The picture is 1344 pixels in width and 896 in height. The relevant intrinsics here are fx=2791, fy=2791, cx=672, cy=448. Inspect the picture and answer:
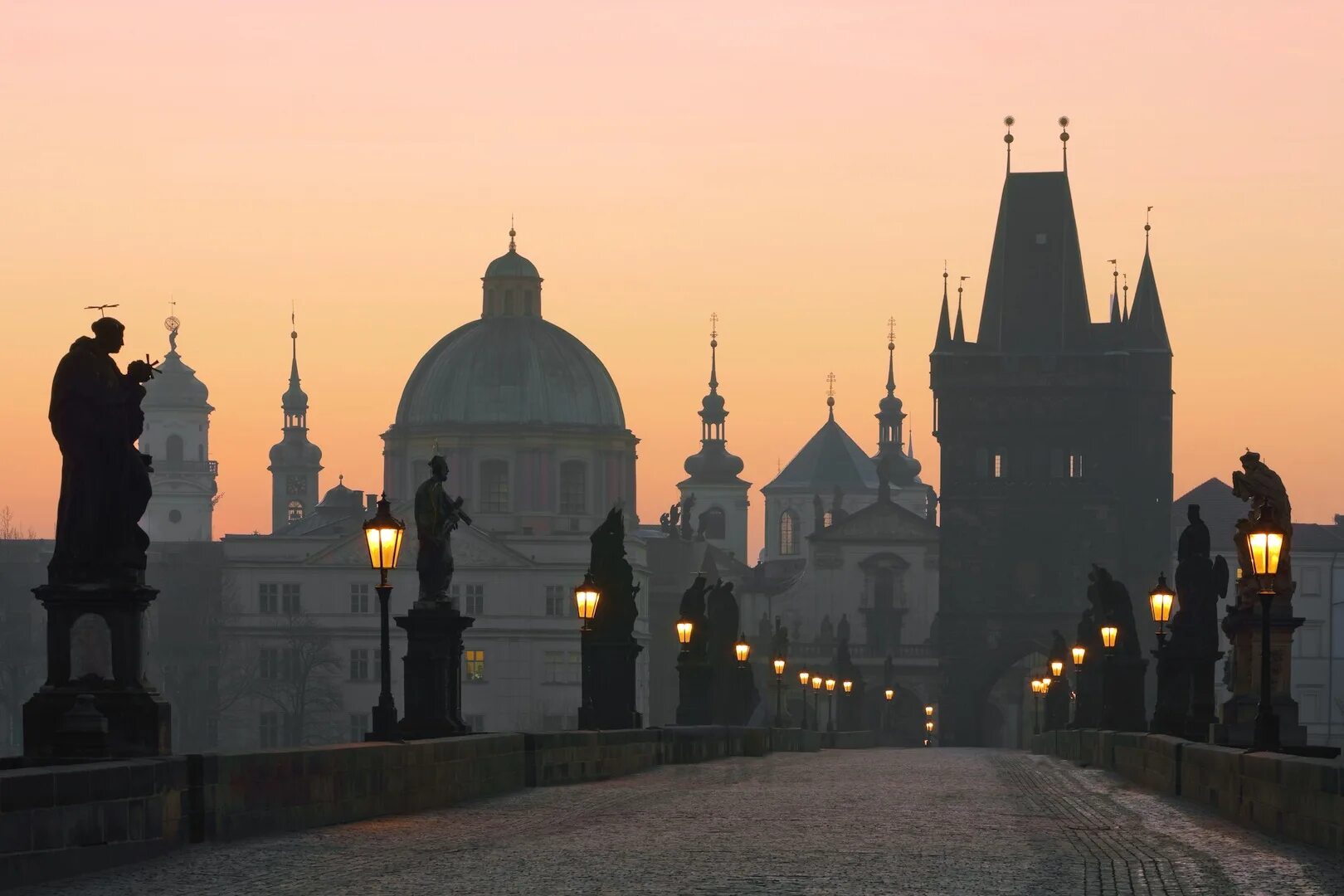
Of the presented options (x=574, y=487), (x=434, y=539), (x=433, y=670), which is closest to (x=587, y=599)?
(x=434, y=539)

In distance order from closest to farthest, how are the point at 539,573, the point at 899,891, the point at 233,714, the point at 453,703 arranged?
1. the point at 899,891
2. the point at 453,703
3. the point at 233,714
4. the point at 539,573

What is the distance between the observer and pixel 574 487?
172 m

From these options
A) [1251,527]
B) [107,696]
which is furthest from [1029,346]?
[107,696]

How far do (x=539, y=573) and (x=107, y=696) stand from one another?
5334 inches

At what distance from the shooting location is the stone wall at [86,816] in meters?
18.2

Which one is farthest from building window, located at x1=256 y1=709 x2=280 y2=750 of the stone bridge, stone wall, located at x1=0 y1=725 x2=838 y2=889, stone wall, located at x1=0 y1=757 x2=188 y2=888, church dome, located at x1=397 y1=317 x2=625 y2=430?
stone wall, located at x1=0 y1=757 x2=188 y2=888

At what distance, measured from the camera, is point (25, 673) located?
137 metres

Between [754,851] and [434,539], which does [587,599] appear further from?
[754,851]

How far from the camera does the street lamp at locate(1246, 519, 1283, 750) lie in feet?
91.2

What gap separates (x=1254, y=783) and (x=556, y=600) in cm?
13317

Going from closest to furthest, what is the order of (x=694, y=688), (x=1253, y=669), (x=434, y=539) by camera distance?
(x=434, y=539), (x=1253, y=669), (x=694, y=688)

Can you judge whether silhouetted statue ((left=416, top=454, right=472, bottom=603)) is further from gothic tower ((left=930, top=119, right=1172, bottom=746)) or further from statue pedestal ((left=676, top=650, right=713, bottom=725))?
gothic tower ((left=930, top=119, right=1172, bottom=746))

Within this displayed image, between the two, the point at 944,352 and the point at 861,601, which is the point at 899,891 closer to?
the point at 944,352

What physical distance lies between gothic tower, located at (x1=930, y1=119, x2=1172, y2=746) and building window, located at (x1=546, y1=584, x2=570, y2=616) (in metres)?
21.2
